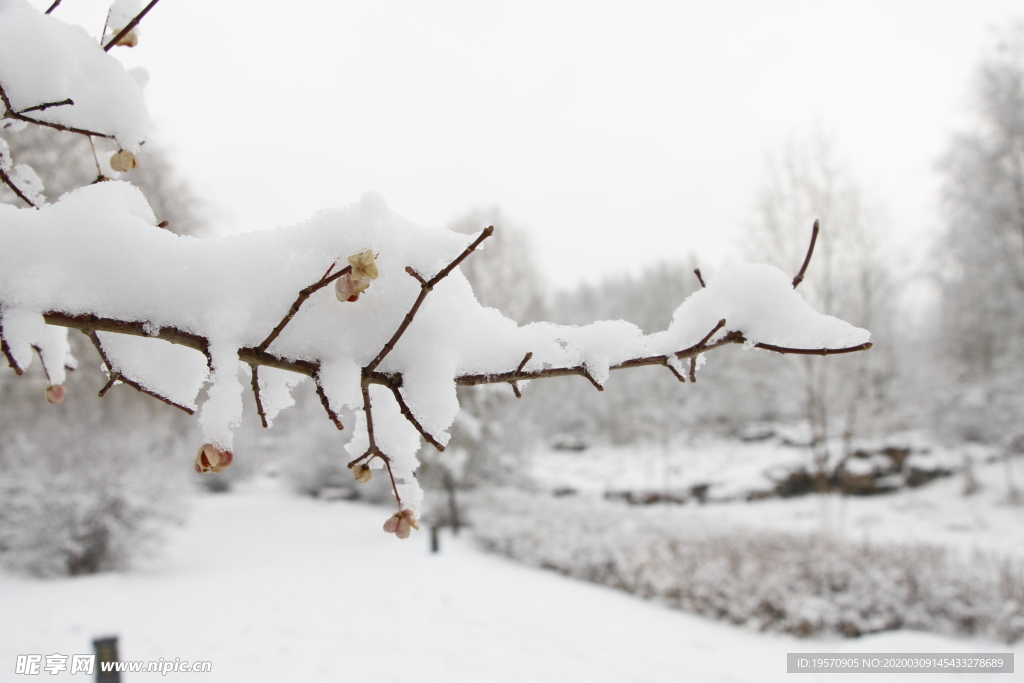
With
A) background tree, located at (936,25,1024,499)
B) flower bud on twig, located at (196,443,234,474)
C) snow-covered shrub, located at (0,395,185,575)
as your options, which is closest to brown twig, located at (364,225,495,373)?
flower bud on twig, located at (196,443,234,474)

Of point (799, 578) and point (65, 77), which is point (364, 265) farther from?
point (799, 578)

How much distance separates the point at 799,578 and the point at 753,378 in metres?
7.47

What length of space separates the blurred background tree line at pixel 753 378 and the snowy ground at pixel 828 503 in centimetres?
115

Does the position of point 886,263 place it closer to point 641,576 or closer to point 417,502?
point 641,576

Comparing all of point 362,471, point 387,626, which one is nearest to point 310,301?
point 362,471

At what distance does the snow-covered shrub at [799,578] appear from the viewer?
15.3 feet

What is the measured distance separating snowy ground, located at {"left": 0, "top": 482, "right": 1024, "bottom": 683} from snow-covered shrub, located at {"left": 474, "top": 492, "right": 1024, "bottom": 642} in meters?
0.20

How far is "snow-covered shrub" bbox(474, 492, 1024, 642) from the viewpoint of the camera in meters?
4.68

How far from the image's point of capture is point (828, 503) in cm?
1095

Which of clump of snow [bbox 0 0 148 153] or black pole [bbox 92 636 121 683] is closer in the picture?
clump of snow [bbox 0 0 148 153]

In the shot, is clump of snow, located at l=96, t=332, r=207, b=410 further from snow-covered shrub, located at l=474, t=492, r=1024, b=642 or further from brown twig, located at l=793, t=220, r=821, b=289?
snow-covered shrub, located at l=474, t=492, r=1024, b=642

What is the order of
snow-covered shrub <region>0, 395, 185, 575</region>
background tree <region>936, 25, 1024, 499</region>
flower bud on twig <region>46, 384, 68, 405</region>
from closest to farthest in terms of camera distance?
flower bud on twig <region>46, 384, 68, 405</region>
snow-covered shrub <region>0, 395, 185, 575</region>
background tree <region>936, 25, 1024, 499</region>

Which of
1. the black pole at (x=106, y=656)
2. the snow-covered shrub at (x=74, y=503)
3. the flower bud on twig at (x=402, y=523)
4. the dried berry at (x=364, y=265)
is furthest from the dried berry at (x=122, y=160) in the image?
the snow-covered shrub at (x=74, y=503)

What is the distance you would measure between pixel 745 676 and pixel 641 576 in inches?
96.1
